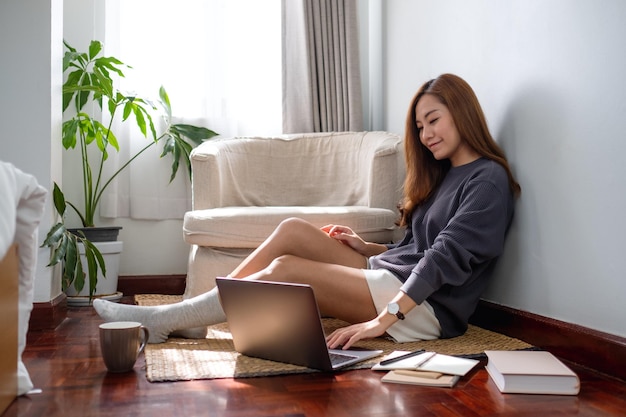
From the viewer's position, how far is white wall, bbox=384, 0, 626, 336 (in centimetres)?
173

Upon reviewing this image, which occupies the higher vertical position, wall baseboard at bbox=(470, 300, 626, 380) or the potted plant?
the potted plant

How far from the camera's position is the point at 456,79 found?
2.29m

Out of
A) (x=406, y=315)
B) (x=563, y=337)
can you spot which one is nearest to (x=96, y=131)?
(x=406, y=315)

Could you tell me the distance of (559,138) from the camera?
1977mm

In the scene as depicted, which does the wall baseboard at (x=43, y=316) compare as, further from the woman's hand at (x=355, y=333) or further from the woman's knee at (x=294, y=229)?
the woman's hand at (x=355, y=333)

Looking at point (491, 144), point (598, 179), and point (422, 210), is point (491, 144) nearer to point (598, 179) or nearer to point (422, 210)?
point (422, 210)

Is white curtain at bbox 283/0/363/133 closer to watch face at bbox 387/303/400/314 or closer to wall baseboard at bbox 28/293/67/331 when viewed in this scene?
wall baseboard at bbox 28/293/67/331

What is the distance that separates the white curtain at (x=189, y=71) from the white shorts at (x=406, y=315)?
1.83 m

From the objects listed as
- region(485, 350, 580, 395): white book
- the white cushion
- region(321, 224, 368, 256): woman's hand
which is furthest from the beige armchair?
region(485, 350, 580, 395): white book

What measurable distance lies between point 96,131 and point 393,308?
199cm

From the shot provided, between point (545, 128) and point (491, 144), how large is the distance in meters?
0.25

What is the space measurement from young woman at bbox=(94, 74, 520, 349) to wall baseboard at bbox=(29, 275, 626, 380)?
0.51 feet

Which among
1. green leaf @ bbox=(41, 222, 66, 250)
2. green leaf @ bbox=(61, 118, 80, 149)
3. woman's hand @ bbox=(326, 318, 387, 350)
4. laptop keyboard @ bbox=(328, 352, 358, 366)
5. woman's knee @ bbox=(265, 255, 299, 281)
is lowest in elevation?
laptop keyboard @ bbox=(328, 352, 358, 366)

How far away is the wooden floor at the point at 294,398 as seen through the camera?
4.70ft
